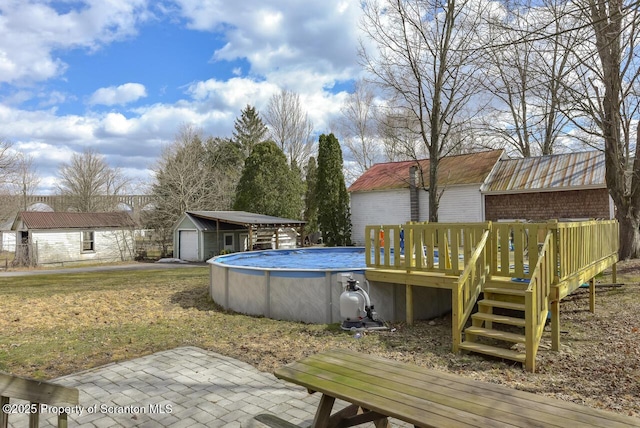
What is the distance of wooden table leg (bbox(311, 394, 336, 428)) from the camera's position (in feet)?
9.04

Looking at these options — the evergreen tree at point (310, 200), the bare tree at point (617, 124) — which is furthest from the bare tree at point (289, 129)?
the bare tree at point (617, 124)

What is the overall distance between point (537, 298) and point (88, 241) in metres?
27.4

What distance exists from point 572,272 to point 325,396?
527 cm

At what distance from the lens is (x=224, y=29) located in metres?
15.5

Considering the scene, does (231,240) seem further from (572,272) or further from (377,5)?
(572,272)

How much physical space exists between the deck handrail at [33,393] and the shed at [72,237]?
25.5 metres

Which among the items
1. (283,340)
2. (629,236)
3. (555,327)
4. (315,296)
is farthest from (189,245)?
(555,327)

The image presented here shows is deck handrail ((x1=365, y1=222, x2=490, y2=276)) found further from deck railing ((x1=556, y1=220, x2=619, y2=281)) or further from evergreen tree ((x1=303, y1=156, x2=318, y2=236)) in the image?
evergreen tree ((x1=303, y1=156, x2=318, y2=236))

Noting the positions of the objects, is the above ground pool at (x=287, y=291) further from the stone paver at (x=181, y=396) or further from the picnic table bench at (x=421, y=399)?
the picnic table bench at (x=421, y=399)

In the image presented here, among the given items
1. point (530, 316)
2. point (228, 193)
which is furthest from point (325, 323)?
point (228, 193)

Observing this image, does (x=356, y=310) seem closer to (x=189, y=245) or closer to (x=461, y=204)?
(x=461, y=204)

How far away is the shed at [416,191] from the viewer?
2100cm

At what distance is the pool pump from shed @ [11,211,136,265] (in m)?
23.4

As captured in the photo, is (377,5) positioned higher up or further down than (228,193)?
higher up
